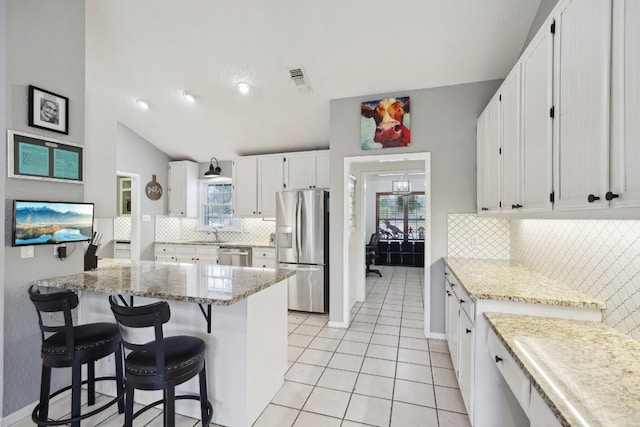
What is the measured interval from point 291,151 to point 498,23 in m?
3.26

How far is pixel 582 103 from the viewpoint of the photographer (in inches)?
49.3

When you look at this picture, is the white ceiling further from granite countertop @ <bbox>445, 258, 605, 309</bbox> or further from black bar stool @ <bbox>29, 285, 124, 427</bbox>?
black bar stool @ <bbox>29, 285, 124, 427</bbox>

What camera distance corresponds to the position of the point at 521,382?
46.7 inches

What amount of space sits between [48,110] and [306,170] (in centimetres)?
306

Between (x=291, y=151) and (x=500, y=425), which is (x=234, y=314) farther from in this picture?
(x=291, y=151)

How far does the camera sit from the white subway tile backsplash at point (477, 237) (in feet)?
10.2

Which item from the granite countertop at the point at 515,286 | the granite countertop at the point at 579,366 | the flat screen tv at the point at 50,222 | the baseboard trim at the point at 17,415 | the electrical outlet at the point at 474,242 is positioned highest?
the flat screen tv at the point at 50,222

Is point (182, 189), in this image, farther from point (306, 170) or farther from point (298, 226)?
point (298, 226)

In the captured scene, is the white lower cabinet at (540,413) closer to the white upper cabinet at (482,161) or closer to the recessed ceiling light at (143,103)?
the white upper cabinet at (482,161)

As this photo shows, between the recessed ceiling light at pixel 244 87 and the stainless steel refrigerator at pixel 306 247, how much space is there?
56.0 inches

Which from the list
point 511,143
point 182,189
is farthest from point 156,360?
point 182,189

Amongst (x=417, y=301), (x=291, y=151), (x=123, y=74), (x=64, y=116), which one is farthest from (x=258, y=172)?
(x=417, y=301)

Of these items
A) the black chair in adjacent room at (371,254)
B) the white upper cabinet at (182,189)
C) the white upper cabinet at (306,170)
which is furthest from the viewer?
the black chair in adjacent room at (371,254)

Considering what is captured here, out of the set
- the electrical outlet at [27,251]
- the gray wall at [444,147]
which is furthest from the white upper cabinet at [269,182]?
the electrical outlet at [27,251]
